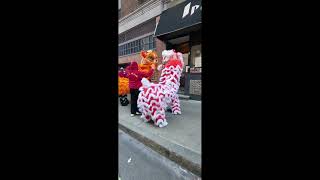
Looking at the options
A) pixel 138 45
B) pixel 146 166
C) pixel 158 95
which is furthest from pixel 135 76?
pixel 138 45

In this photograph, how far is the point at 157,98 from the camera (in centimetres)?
362

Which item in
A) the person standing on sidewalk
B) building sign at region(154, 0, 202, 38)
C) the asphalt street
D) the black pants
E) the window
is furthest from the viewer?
the window

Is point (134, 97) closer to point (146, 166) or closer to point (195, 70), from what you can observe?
point (146, 166)

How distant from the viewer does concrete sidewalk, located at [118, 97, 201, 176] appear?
94.0 inches

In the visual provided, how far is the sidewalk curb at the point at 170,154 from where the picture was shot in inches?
86.7

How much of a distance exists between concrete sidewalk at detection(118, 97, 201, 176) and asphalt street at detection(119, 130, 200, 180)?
0.31 feet

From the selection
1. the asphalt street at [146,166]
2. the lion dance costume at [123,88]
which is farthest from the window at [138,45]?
the asphalt street at [146,166]

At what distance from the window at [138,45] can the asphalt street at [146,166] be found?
7272mm

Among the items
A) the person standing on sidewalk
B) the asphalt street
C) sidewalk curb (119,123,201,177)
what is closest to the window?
the person standing on sidewalk

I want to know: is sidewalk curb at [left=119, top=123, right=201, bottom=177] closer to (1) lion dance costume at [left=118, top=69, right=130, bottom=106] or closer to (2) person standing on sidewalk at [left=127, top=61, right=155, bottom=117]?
(2) person standing on sidewalk at [left=127, top=61, right=155, bottom=117]

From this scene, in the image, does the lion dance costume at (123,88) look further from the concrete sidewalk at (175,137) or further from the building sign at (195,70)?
the building sign at (195,70)

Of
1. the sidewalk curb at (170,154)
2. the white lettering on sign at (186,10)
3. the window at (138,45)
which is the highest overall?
the white lettering on sign at (186,10)

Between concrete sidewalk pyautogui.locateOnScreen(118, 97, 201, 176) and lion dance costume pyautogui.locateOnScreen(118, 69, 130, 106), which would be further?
lion dance costume pyautogui.locateOnScreen(118, 69, 130, 106)
